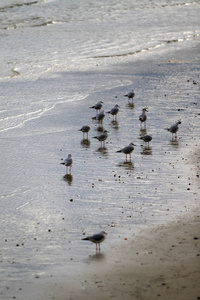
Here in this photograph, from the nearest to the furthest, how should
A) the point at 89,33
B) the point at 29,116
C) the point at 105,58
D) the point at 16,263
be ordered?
1. the point at 16,263
2. the point at 29,116
3. the point at 105,58
4. the point at 89,33

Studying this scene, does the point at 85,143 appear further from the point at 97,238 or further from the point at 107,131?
the point at 97,238

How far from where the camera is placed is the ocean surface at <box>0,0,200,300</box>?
12555mm

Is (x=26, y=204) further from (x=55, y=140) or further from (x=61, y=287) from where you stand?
(x=55, y=140)

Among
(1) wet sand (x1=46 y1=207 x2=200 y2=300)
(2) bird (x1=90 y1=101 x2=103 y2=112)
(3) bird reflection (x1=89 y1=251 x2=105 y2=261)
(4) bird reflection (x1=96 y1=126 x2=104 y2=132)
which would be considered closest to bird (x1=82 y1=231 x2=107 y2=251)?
(3) bird reflection (x1=89 y1=251 x2=105 y2=261)

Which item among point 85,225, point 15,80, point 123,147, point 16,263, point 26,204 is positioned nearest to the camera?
point 16,263

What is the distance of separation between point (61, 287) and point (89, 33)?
3442 cm

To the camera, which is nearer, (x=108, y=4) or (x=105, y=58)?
(x=105, y=58)

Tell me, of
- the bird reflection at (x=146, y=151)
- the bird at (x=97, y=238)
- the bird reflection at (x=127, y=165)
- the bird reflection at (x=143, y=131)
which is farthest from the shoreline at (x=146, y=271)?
the bird reflection at (x=143, y=131)

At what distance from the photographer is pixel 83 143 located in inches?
765

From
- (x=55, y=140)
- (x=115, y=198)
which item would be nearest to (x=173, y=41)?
(x=55, y=140)

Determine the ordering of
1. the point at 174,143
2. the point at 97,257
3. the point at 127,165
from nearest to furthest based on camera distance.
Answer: the point at 97,257 < the point at 127,165 < the point at 174,143

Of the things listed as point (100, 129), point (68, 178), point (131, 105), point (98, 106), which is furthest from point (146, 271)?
point (131, 105)

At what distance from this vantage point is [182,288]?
10.2 m

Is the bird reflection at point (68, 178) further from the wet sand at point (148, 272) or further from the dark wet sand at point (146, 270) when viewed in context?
the wet sand at point (148, 272)
